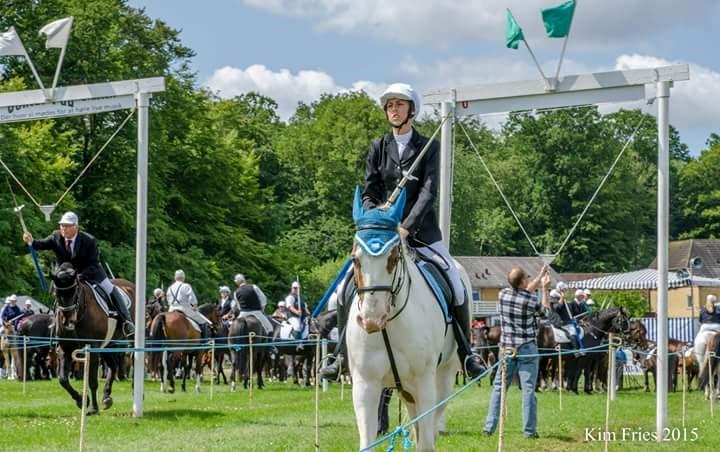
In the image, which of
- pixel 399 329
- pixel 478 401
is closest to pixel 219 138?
pixel 478 401

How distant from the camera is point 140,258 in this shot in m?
16.2

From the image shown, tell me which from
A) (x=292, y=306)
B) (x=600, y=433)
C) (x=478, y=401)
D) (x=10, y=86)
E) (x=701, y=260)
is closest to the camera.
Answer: (x=600, y=433)

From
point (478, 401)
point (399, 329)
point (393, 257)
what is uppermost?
point (393, 257)

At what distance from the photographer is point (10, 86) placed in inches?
1577

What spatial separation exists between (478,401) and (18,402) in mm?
9024

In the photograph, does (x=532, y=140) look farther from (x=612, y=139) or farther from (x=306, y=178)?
(x=306, y=178)

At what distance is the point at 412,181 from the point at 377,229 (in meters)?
1.55

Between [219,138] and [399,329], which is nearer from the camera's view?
[399,329]

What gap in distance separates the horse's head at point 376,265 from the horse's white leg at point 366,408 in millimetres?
644

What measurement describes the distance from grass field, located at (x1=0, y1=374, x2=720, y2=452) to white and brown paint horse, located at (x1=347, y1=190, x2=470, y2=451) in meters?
3.93

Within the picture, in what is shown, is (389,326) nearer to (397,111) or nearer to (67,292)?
(397,111)

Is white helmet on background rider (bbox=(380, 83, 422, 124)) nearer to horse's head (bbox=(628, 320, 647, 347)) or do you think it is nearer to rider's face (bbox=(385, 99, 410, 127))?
rider's face (bbox=(385, 99, 410, 127))

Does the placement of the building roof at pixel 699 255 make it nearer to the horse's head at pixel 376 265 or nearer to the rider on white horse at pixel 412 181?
the rider on white horse at pixel 412 181

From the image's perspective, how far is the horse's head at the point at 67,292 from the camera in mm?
15703
